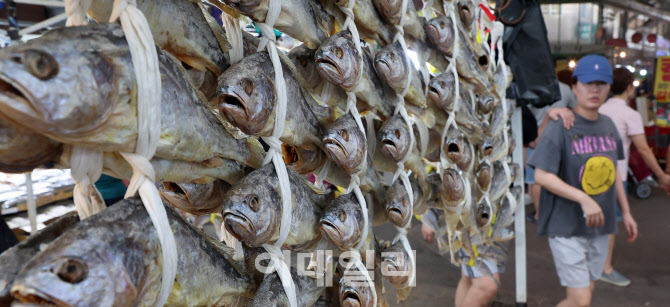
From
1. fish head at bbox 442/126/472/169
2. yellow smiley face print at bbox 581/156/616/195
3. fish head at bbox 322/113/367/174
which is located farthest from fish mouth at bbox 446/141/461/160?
yellow smiley face print at bbox 581/156/616/195

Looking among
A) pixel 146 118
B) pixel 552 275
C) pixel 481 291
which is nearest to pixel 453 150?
pixel 146 118

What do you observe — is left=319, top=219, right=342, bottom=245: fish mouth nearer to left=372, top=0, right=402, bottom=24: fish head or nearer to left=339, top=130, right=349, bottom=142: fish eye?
left=339, top=130, right=349, bottom=142: fish eye

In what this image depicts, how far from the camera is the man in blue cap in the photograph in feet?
8.71

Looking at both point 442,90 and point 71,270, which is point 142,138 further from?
point 442,90

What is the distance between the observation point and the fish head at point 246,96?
635 mm

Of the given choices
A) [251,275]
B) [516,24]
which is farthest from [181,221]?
[516,24]

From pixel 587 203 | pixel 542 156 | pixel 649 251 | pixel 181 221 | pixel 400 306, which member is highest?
pixel 181 221

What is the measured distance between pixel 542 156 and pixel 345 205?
218 cm

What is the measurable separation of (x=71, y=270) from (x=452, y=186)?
1022mm

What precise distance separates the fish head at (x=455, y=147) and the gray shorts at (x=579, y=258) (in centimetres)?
177

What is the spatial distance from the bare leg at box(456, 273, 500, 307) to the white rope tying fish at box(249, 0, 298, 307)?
2.39m

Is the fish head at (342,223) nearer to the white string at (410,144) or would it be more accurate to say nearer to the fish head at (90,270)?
the white string at (410,144)

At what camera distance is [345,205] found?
2.78 feet

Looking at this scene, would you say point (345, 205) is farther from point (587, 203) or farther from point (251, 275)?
point (587, 203)
